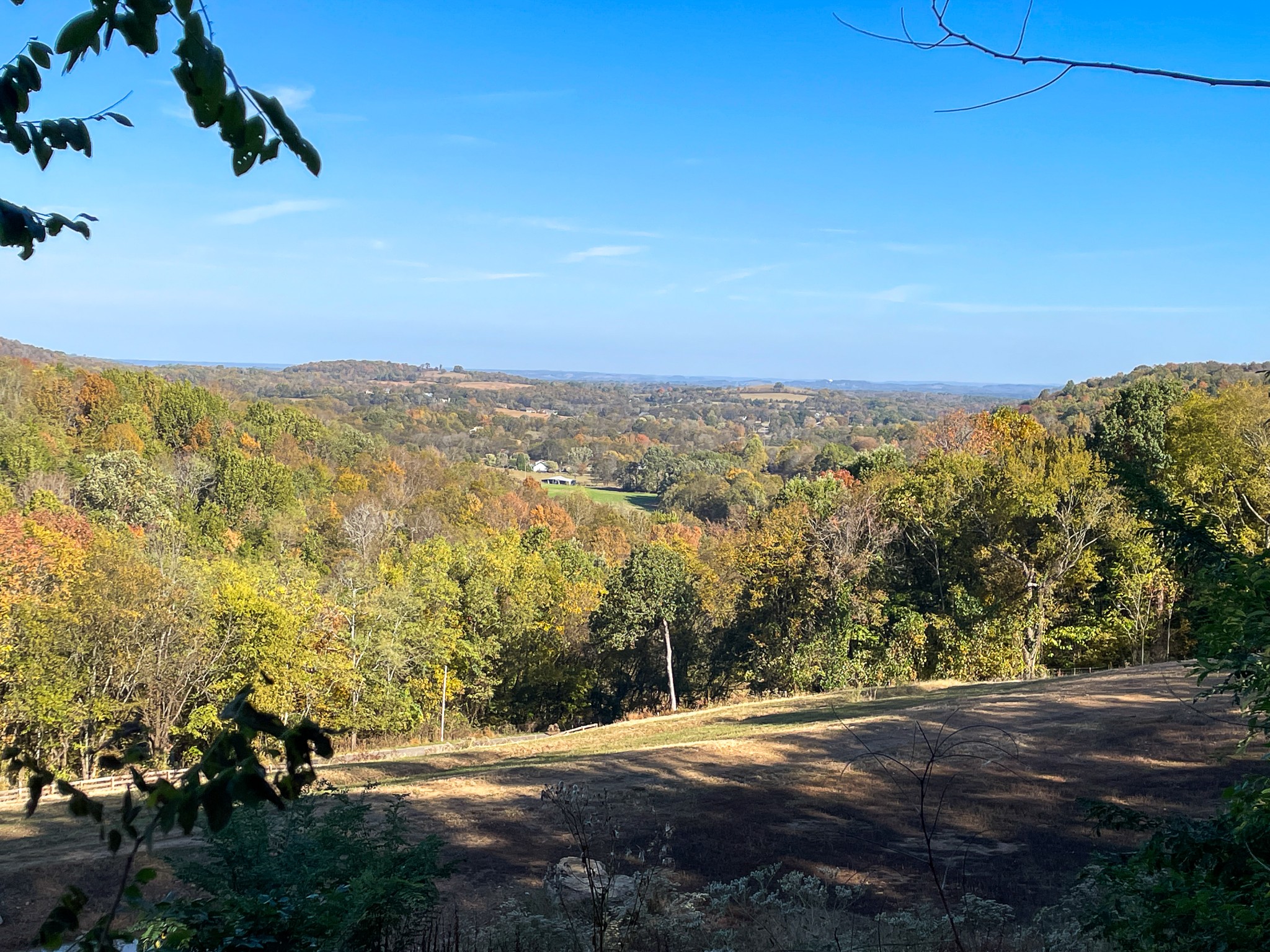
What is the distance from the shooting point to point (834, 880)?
28.1ft

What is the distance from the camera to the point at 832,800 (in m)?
11.7

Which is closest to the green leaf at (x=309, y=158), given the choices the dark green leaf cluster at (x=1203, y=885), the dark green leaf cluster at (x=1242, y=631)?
the dark green leaf cluster at (x=1203, y=885)

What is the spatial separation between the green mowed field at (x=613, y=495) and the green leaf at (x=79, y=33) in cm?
8013

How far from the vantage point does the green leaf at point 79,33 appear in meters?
1.54

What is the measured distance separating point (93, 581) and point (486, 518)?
38.5 meters

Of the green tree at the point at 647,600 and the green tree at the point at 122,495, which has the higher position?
the green tree at the point at 122,495

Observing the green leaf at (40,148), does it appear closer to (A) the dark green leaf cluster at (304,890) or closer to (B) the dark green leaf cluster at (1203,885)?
(A) the dark green leaf cluster at (304,890)

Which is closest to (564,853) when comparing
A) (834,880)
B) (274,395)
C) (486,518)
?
(834,880)

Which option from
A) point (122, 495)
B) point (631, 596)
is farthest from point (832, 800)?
point (122, 495)

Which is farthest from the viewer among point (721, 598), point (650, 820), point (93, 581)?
point (721, 598)

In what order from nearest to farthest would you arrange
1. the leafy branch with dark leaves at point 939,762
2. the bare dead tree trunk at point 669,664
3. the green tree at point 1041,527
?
the leafy branch with dark leaves at point 939,762
the green tree at point 1041,527
the bare dead tree trunk at point 669,664

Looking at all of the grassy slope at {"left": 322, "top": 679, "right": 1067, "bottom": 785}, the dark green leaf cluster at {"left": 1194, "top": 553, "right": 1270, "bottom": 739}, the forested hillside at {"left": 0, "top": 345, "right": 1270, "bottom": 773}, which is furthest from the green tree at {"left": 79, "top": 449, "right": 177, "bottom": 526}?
the dark green leaf cluster at {"left": 1194, "top": 553, "right": 1270, "bottom": 739}

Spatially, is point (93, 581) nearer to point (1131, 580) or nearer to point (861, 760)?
point (861, 760)

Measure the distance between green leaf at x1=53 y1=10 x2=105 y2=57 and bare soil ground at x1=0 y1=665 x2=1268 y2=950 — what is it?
336 inches
